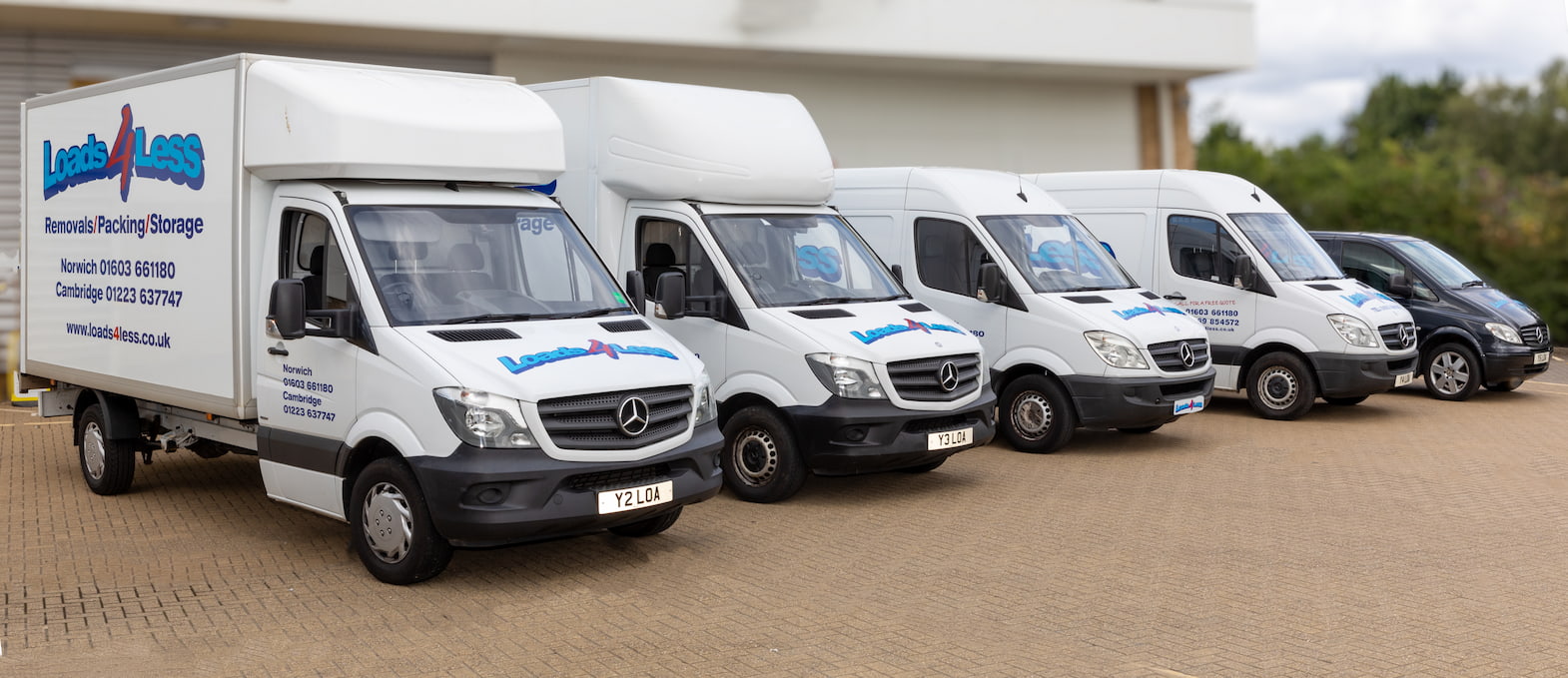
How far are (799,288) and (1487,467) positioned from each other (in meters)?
5.93

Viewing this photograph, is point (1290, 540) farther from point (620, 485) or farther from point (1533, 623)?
point (620, 485)

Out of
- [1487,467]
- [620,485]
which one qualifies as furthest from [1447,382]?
[620,485]

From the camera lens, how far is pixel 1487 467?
38.4 ft

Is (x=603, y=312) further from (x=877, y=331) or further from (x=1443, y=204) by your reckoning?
(x=1443, y=204)

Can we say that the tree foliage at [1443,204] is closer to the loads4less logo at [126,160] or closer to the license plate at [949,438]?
the license plate at [949,438]

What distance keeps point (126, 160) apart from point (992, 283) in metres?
6.64

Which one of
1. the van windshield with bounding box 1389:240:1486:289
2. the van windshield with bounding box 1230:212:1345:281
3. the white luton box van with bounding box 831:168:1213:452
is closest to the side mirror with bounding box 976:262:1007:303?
the white luton box van with bounding box 831:168:1213:452

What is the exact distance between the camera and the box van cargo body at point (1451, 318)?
15.7m

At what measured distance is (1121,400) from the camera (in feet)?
39.2

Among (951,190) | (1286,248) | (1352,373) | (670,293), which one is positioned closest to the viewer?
(670,293)

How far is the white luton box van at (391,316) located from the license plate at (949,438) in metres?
2.12

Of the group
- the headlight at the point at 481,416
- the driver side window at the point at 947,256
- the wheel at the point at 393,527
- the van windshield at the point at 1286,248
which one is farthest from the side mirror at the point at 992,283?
the wheel at the point at 393,527

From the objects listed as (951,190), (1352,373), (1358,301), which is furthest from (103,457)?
(1358,301)

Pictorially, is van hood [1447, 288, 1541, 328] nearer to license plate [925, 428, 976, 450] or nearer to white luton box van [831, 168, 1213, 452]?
white luton box van [831, 168, 1213, 452]
